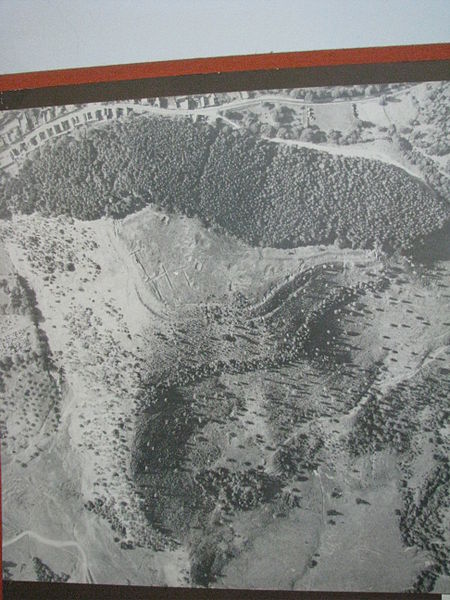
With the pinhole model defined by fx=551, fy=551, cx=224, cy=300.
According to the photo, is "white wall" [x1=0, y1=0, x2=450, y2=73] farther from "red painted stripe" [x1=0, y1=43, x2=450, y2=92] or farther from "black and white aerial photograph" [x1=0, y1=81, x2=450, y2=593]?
"black and white aerial photograph" [x1=0, y1=81, x2=450, y2=593]

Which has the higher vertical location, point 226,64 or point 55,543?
point 226,64

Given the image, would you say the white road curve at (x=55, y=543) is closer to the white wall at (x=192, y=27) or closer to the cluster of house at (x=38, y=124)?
the cluster of house at (x=38, y=124)

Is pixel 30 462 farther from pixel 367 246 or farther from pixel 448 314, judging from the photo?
pixel 448 314

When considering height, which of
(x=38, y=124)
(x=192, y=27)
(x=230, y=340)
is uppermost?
(x=192, y=27)

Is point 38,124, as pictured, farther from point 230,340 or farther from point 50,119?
point 230,340

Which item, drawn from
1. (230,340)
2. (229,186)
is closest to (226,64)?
(229,186)

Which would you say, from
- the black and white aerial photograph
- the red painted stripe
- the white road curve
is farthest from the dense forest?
the white road curve

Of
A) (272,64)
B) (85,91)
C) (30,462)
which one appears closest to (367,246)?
(272,64)
